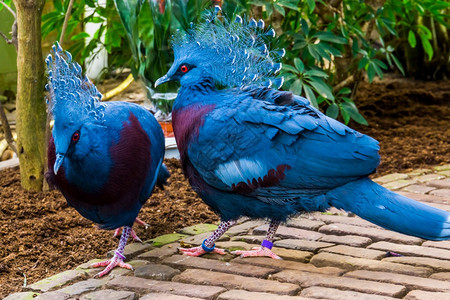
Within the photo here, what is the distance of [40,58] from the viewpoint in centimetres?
434

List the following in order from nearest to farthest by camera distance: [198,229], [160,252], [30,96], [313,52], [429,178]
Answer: [160,252] < [198,229] < [30,96] < [429,178] < [313,52]

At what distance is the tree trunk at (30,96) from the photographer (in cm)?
421

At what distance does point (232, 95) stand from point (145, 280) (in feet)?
3.18

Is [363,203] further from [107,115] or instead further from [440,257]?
[107,115]

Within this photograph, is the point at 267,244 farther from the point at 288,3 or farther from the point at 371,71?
the point at 371,71

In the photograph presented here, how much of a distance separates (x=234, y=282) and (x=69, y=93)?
3.69 ft

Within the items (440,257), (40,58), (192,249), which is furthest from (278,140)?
(40,58)

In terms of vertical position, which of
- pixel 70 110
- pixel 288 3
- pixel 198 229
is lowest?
pixel 198 229

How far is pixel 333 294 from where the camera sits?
2789 mm

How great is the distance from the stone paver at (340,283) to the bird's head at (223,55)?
3.19ft

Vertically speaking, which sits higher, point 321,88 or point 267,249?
point 321,88

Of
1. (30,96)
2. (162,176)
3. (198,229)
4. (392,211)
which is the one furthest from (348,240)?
(30,96)

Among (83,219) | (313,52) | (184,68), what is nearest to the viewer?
(184,68)

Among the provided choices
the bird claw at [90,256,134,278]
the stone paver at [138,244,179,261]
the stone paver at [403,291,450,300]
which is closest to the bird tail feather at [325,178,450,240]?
the stone paver at [403,291,450,300]
